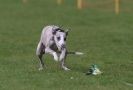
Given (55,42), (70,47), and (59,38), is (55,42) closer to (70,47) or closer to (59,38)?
(59,38)

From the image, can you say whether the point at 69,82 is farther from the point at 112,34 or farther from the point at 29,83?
the point at 112,34

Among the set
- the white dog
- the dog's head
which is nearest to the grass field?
the white dog

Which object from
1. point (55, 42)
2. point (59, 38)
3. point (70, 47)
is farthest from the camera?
point (70, 47)

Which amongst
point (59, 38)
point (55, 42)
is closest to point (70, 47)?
point (55, 42)

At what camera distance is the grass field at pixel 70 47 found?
1422cm

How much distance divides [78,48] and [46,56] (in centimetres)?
271

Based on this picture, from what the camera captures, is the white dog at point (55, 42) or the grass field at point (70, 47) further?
the white dog at point (55, 42)

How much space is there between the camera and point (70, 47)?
2188 centimetres

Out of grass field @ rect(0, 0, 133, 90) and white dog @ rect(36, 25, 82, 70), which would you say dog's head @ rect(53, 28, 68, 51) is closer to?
white dog @ rect(36, 25, 82, 70)

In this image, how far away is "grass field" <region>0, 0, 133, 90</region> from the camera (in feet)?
46.6

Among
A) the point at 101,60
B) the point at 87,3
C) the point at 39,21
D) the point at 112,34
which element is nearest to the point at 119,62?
the point at 101,60

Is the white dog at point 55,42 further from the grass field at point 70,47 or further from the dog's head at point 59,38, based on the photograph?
the grass field at point 70,47

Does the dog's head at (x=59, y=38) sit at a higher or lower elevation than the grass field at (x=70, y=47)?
higher

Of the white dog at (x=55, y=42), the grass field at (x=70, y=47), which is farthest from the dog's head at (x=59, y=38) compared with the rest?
the grass field at (x=70, y=47)
